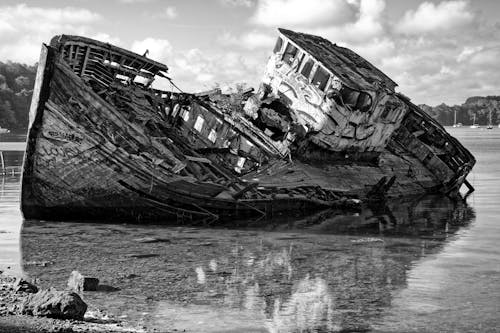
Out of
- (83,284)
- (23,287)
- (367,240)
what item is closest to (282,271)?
(83,284)

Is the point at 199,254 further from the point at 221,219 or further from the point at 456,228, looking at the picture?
the point at 456,228

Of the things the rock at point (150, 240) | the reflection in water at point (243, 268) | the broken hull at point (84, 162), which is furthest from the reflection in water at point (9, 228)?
the rock at point (150, 240)

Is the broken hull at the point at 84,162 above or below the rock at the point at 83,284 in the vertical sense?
above

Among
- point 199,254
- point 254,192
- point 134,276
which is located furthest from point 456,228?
point 134,276

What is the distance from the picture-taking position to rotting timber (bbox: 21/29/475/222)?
48.3ft

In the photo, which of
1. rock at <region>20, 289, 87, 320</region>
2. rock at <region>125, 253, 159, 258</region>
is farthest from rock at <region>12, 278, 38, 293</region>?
rock at <region>125, 253, 159, 258</region>

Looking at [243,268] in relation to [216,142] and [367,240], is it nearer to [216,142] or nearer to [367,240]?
[367,240]

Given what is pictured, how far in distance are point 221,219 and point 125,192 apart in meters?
2.62

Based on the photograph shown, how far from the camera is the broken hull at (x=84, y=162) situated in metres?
14.6

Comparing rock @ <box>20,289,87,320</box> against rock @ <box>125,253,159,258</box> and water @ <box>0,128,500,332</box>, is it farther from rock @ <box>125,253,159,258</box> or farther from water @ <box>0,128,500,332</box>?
rock @ <box>125,253,159,258</box>

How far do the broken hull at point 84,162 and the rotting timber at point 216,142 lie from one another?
0.08ft

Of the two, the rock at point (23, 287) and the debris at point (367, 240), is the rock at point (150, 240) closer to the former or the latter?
the debris at point (367, 240)

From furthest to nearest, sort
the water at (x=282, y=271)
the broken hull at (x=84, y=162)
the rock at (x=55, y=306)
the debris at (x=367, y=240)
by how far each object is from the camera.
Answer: the broken hull at (x=84, y=162) → the debris at (x=367, y=240) → the water at (x=282, y=271) → the rock at (x=55, y=306)

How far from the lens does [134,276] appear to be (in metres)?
9.90
